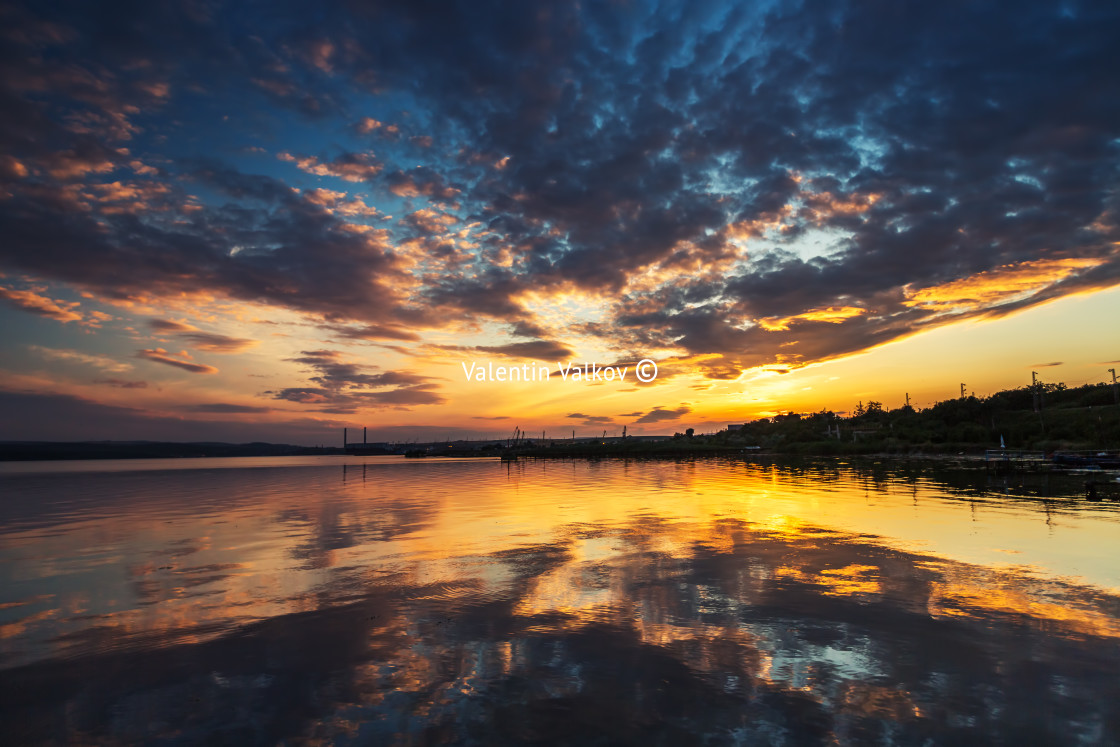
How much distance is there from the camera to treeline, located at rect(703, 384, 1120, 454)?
75.4 m

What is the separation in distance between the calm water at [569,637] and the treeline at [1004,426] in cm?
6269

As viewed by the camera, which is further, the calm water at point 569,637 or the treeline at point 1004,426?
the treeline at point 1004,426

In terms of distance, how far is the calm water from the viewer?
20.9ft

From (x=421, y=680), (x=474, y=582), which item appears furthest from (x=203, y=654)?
(x=474, y=582)

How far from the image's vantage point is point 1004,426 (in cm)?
9325

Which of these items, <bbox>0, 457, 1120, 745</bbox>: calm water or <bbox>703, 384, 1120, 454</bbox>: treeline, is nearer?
<bbox>0, 457, 1120, 745</bbox>: calm water

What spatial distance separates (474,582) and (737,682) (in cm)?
733

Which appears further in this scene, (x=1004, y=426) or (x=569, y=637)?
(x=1004, y=426)

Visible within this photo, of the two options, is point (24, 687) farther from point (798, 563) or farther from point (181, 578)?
point (798, 563)

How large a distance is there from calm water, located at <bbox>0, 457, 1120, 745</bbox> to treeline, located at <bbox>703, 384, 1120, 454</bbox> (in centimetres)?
6269

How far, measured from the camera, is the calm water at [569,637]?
250 inches

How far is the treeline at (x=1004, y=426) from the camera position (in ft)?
247

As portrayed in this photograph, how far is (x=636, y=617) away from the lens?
33.4ft

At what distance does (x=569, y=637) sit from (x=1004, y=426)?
374 feet
